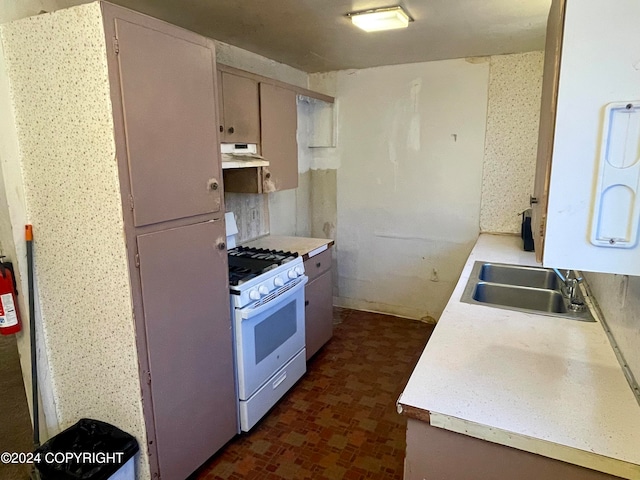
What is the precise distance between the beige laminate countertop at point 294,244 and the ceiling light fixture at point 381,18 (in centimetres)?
147

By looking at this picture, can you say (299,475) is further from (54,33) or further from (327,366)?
(54,33)

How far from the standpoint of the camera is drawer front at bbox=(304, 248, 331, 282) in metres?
2.92

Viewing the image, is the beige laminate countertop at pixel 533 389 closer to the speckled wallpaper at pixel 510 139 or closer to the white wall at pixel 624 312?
the white wall at pixel 624 312

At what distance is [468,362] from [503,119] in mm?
2516

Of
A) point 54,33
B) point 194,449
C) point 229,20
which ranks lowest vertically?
point 194,449

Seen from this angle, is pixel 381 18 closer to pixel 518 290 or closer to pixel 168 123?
pixel 168 123

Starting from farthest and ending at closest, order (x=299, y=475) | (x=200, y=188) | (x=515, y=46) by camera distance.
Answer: (x=515, y=46)
(x=299, y=475)
(x=200, y=188)

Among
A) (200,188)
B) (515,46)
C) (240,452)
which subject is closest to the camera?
(200,188)

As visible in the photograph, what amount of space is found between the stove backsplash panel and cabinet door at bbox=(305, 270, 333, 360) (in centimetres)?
68

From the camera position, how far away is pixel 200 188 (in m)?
1.86

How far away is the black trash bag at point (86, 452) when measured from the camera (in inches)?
62.3

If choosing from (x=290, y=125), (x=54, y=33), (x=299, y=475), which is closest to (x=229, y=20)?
(x=290, y=125)

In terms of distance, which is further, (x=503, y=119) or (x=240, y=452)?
(x=503, y=119)

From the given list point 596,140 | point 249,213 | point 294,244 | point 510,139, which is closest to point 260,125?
point 249,213
